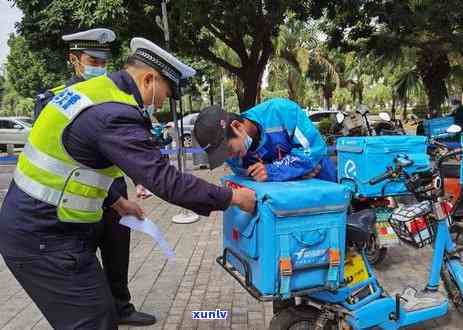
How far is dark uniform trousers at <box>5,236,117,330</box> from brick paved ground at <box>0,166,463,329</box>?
5.55 ft

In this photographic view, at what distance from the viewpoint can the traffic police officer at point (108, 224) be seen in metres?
3.34

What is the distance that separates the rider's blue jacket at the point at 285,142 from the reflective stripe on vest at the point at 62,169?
0.82 meters

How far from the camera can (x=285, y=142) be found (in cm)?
268

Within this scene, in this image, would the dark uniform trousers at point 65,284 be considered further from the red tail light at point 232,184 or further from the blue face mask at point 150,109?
the red tail light at point 232,184

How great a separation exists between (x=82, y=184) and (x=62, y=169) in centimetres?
10

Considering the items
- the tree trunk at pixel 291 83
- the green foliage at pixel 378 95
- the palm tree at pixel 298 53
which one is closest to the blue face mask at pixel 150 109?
the palm tree at pixel 298 53

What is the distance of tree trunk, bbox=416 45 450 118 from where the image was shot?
1416cm

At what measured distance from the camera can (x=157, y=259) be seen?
203 inches

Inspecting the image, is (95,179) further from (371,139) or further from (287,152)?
(371,139)

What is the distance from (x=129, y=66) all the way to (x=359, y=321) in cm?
182

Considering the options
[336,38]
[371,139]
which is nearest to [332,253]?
[371,139]

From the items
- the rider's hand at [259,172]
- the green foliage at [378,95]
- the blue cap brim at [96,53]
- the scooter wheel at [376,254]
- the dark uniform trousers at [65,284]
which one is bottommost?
the green foliage at [378,95]

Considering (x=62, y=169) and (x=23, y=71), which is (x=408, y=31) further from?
(x=23, y=71)

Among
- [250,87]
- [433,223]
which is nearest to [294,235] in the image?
[433,223]
